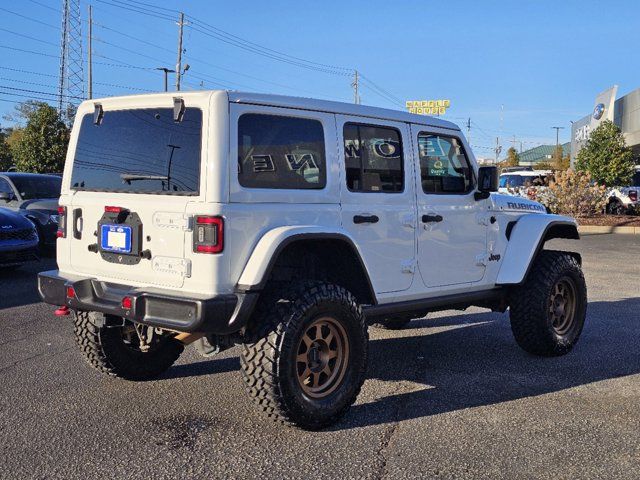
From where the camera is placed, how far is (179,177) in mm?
3932

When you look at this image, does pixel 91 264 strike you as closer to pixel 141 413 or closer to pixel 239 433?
pixel 141 413

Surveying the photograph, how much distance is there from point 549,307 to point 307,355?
8.70ft

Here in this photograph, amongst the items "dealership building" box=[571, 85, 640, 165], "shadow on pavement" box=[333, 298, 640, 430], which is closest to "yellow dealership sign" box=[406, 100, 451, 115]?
"dealership building" box=[571, 85, 640, 165]

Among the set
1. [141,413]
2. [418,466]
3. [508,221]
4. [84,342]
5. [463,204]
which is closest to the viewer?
[418,466]

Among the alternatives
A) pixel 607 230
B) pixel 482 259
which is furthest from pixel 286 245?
pixel 607 230

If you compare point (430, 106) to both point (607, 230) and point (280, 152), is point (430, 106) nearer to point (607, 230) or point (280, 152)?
point (607, 230)

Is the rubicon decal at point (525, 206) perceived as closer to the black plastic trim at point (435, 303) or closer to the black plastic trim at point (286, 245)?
the black plastic trim at point (435, 303)

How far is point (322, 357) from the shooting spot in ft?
13.7

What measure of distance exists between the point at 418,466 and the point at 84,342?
2513 mm

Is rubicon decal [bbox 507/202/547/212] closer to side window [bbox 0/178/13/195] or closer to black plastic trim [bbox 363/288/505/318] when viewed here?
black plastic trim [bbox 363/288/505/318]

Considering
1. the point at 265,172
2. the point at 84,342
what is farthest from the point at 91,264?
the point at 265,172

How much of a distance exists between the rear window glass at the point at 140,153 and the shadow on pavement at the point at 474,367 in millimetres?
1822

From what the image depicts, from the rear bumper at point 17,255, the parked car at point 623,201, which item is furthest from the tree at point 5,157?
the rear bumper at point 17,255

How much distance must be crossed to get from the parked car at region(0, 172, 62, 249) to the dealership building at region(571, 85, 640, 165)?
32208 millimetres
